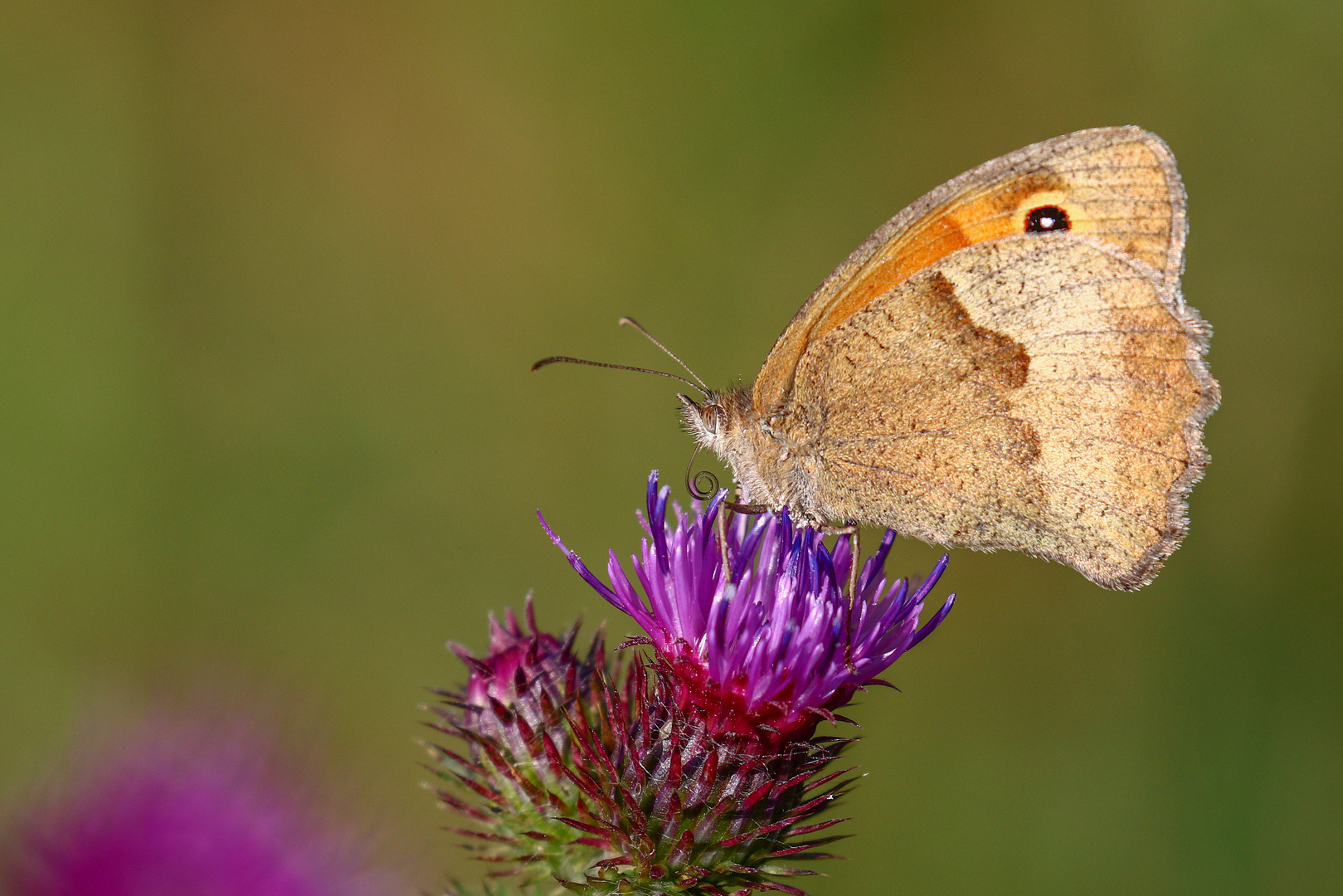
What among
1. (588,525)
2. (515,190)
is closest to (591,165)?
(515,190)

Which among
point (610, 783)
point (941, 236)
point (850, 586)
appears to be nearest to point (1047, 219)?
point (941, 236)

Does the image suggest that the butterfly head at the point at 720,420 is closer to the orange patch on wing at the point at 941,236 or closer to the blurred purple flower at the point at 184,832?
the orange patch on wing at the point at 941,236

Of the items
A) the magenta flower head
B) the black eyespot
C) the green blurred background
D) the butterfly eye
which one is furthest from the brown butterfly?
the green blurred background

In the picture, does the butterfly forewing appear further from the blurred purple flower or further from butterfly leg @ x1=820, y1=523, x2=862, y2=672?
the blurred purple flower

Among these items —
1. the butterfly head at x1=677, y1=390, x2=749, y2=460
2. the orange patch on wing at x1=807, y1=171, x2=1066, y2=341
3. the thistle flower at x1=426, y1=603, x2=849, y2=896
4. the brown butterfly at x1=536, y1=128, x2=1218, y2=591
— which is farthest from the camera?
the butterfly head at x1=677, y1=390, x2=749, y2=460

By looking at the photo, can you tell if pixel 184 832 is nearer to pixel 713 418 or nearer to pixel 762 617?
pixel 762 617

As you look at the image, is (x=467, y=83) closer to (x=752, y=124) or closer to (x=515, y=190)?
(x=515, y=190)
